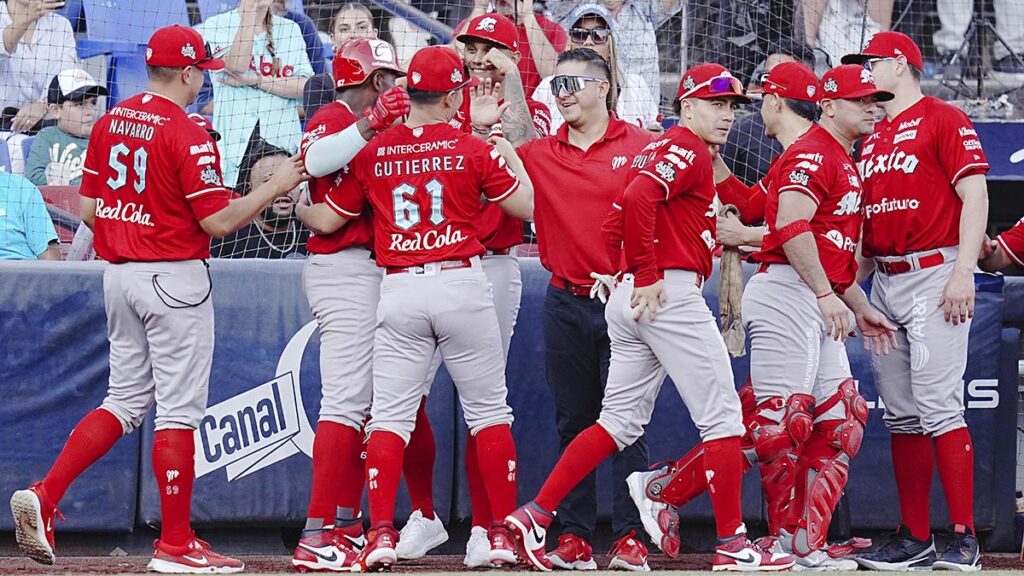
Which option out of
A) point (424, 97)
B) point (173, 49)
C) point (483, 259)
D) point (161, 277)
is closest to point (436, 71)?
point (424, 97)

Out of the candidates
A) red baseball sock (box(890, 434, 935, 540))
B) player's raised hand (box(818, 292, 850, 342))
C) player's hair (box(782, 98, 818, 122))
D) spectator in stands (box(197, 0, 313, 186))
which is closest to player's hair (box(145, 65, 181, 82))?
player's hair (box(782, 98, 818, 122))

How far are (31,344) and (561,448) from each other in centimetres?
242

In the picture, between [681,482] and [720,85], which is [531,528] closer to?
[681,482]

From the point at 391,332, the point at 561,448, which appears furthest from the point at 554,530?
the point at 391,332

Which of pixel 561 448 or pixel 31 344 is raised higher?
pixel 31 344

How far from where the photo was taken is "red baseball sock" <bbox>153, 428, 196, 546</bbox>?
530 centimetres

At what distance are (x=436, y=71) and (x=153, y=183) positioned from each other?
1181 millimetres

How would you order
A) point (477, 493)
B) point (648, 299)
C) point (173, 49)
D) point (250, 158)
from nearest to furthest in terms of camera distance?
point (648, 299) < point (173, 49) < point (477, 493) < point (250, 158)

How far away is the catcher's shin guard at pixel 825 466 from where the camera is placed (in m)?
5.59

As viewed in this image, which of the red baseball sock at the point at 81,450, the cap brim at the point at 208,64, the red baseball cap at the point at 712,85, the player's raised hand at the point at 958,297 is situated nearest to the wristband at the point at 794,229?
the red baseball cap at the point at 712,85

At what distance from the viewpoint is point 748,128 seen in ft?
24.8

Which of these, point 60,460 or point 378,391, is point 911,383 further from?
point 60,460

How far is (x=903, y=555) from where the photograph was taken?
19.2 ft

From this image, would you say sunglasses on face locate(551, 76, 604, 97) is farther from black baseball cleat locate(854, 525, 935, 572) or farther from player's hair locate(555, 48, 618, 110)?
black baseball cleat locate(854, 525, 935, 572)
